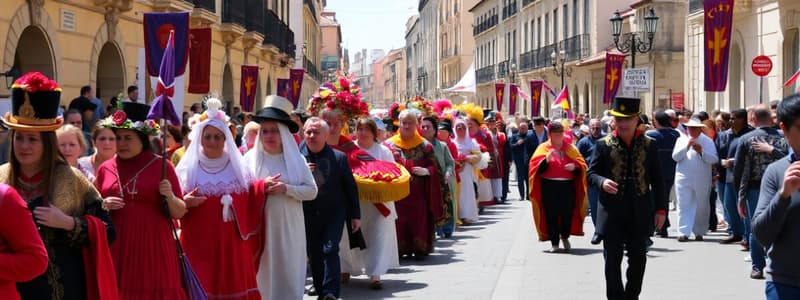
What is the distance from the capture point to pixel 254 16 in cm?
3253

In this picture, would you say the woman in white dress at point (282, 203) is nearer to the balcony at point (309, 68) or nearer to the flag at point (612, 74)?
the flag at point (612, 74)

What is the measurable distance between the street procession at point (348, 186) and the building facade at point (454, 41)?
60.6 meters

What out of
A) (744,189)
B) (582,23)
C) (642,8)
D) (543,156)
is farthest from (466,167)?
(582,23)

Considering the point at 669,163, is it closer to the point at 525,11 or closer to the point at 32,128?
the point at 32,128

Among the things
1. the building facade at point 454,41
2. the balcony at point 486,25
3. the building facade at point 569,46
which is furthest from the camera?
the building facade at point 454,41

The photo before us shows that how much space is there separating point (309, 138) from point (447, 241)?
614cm

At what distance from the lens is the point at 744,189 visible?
365 inches

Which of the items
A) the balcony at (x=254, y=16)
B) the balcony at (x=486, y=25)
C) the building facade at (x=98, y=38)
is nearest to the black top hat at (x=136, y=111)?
the building facade at (x=98, y=38)

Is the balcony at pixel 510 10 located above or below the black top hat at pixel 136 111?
above

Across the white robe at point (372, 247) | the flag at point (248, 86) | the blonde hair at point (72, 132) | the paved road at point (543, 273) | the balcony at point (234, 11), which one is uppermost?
the balcony at point (234, 11)

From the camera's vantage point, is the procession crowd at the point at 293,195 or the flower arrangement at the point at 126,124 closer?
the procession crowd at the point at 293,195

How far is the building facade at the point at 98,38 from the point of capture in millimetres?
16141

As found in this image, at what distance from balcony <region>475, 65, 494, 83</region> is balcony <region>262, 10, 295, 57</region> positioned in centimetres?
2632

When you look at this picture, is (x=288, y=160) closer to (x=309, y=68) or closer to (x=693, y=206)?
(x=693, y=206)
